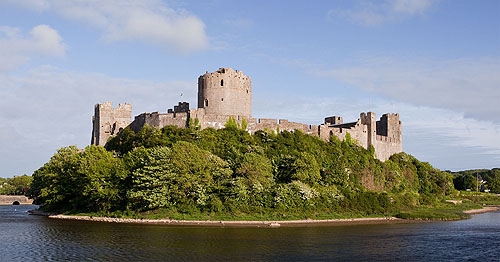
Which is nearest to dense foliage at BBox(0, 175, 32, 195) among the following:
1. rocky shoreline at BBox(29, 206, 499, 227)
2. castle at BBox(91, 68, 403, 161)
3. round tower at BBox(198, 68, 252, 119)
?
castle at BBox(91, 68, 403, 161)

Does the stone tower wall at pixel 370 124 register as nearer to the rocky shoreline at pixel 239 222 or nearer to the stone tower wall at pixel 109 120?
the rocky shoreline at pixel 239 222

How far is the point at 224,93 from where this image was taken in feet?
185

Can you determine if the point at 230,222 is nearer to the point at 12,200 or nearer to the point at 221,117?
the point at 221,117

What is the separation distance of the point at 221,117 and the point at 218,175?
11.4 metres

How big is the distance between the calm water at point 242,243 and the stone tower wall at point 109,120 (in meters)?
21.6

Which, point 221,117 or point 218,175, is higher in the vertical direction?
point 221,117

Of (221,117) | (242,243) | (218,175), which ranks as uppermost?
(221,117)

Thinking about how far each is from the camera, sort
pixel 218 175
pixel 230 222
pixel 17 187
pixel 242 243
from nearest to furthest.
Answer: pixel 242 243 → pixel 230 222 → pixel 218 175 → pixel 17 187

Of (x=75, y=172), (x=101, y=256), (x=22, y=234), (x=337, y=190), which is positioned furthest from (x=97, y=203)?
(x=337, y=190)

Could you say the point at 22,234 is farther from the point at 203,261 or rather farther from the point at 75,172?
the point at 203,261

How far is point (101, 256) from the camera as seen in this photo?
2539 centimetres

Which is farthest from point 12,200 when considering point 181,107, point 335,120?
point 335,120

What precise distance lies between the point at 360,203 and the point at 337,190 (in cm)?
272

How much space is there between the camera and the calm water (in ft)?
84.5
